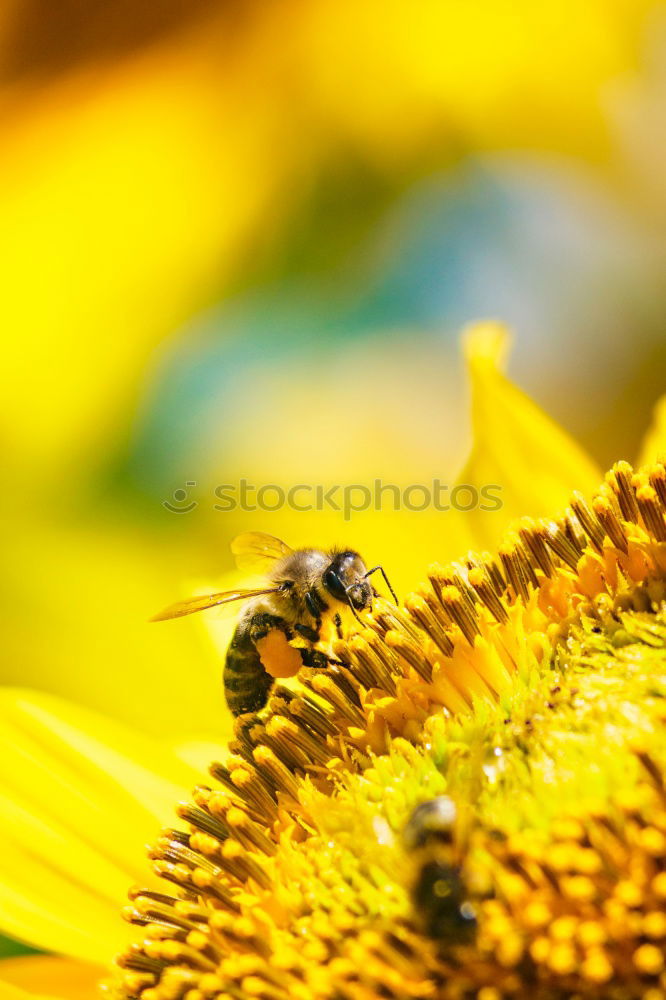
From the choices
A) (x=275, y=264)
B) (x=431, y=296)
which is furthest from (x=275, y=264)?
(x=431, y=296)

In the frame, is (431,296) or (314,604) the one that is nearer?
(314,604)

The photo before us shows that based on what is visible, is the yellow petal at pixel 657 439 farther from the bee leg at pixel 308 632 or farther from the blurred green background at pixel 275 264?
the bee leg at pixel 308 632

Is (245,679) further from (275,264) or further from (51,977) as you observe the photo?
(275,264)

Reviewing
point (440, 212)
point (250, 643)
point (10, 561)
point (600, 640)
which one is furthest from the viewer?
point (440, 212)

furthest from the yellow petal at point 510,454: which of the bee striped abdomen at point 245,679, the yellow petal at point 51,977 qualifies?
the yellow petal at point 51,977

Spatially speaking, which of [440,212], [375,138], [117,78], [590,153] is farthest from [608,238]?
[117,78]

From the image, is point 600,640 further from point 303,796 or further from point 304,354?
point 304,354

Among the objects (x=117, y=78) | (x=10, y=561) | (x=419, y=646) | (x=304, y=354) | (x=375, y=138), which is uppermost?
(x=117, y=78)

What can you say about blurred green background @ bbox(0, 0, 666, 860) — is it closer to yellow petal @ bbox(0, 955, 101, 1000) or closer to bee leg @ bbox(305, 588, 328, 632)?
bee leg @ bbox(305, 588, 328, 632)
